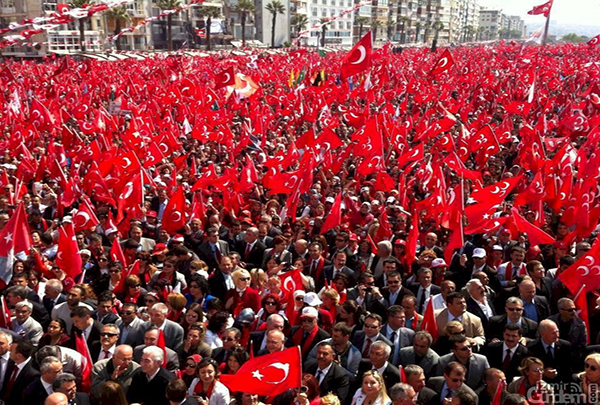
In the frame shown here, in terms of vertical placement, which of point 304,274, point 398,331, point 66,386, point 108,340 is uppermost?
point 66,386

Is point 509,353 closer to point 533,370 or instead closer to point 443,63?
point 533,370

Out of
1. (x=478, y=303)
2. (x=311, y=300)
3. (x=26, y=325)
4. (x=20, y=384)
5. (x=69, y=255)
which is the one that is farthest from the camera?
(x=69, y=255)

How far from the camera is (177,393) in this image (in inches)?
176

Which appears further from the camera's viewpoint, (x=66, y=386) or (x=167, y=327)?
(x=167, y=327)

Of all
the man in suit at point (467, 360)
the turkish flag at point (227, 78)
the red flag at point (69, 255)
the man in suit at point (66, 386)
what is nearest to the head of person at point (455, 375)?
the man in suit at point (467, 360)

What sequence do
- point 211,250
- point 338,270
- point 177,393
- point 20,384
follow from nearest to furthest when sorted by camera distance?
1. point 177,393
2. point 20,384
3. point 338,270
4. point 211,250

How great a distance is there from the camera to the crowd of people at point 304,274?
16.1 feet

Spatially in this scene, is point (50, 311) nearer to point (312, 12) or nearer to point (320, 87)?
point (320, 87)

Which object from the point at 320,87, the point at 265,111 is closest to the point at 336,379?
the point at 265,111

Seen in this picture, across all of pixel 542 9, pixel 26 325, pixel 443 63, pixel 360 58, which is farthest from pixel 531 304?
pixel 542 9

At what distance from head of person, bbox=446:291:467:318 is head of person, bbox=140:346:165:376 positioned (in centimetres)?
277

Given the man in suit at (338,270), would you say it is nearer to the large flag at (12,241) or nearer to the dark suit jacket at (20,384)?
the dark suit jacket at (20,384)

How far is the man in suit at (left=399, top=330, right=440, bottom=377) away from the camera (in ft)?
17.4

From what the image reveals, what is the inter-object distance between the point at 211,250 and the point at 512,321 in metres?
4.17
